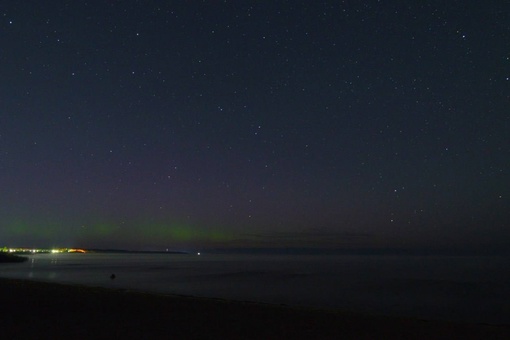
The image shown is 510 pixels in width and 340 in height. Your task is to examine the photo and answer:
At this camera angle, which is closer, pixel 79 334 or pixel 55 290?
pixel 79 334

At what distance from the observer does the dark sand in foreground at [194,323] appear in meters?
11.5

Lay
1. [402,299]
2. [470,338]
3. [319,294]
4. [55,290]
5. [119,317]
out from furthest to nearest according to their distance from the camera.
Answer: [319,294] < [402,299] < [55,290] < [119,317] < [470,338]

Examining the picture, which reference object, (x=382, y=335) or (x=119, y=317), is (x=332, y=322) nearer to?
(x=382, y=335)

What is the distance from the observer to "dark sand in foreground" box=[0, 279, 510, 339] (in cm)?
1148

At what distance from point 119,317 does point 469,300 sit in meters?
25.1

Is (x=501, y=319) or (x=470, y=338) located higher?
(x=470, y=338)

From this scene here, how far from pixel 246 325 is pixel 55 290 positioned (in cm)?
1318

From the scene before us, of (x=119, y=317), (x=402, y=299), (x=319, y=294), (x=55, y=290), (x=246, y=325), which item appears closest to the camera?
(x=246, y=325)

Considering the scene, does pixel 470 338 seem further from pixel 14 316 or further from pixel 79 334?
pixel 14 316

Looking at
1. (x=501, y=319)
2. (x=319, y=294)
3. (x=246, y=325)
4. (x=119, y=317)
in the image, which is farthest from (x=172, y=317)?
(x=319, y=294)

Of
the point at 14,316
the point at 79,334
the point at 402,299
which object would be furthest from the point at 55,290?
the point at 402,299

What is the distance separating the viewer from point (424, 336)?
12.3 m

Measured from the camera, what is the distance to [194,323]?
1326 cm

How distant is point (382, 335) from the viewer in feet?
40.5
